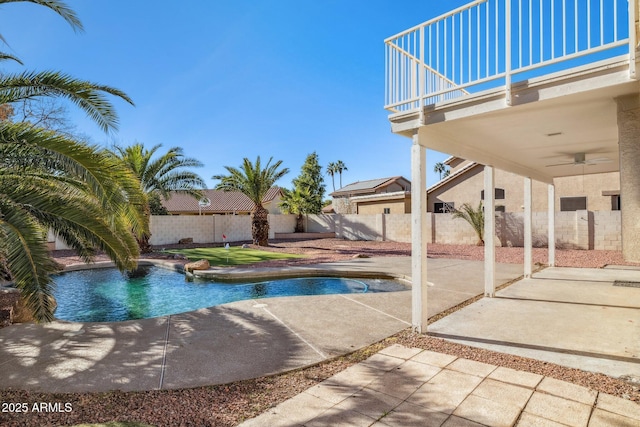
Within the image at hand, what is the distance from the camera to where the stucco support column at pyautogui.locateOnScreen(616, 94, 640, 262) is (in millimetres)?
3430

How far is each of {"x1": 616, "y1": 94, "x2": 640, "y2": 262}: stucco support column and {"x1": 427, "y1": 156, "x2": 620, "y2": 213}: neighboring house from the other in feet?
45.4

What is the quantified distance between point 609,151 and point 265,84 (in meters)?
15.2

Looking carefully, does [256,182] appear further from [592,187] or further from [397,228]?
[592,187]

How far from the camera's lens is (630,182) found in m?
3.47

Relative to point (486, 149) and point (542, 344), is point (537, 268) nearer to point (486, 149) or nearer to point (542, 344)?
point (486, 149)

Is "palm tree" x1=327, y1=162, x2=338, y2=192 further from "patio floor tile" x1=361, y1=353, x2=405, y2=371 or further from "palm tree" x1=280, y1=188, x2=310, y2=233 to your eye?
"patio floor tile" x1=361, y1=353, x2=405, y2=371

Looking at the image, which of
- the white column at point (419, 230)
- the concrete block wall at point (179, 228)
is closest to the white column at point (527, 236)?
the white column at point (419, 230)

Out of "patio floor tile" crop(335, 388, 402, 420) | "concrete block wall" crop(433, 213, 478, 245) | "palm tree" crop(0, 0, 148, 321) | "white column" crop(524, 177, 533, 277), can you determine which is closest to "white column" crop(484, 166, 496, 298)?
"white column" crop(524, 177, 533, 277)

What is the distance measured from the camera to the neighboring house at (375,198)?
2989 cm

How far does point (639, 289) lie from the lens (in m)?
8.34

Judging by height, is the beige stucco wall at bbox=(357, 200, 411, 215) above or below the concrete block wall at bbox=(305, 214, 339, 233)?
above

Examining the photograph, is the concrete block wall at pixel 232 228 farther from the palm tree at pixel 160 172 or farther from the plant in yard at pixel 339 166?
the plant in yard at pixel 339 166

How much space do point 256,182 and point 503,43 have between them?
A: 18.1 m

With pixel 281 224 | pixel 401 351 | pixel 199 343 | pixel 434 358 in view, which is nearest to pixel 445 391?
pixel 434 358
